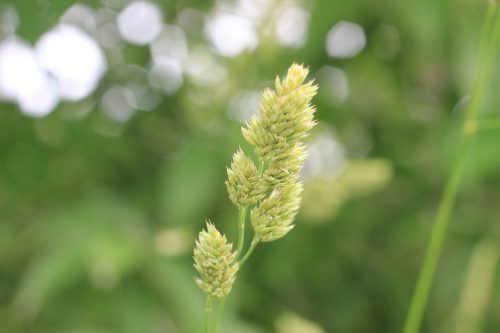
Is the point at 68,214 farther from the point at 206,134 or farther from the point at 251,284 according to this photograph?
the point at 251,284

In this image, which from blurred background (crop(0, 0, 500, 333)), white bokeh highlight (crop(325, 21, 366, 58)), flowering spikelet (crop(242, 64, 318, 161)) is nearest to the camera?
flowering spikelet (crop(242, 64, 318, 161))

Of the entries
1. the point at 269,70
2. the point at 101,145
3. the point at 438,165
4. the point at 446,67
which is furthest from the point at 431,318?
the point at 101,145

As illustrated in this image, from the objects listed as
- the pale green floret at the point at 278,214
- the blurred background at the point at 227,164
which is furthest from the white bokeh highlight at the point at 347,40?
the pale green floret at the point at 278,214

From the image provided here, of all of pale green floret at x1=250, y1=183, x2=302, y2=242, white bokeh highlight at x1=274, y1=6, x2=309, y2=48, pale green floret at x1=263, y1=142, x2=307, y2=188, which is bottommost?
pale green floret at x1=250, y1=183, x2=302, y2=242

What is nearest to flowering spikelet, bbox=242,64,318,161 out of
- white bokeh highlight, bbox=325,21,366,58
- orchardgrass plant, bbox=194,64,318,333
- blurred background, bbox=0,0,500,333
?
orchardgrass plant, bbox=194,64,318,333

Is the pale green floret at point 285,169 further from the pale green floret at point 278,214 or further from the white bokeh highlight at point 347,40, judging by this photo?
the white bokeh highlight at point 347,40

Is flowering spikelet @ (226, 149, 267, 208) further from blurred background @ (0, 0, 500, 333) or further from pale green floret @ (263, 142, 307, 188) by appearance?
blurred background @ (0, 0, 500, 333)

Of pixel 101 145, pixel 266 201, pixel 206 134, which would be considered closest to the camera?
pixel 266 201
